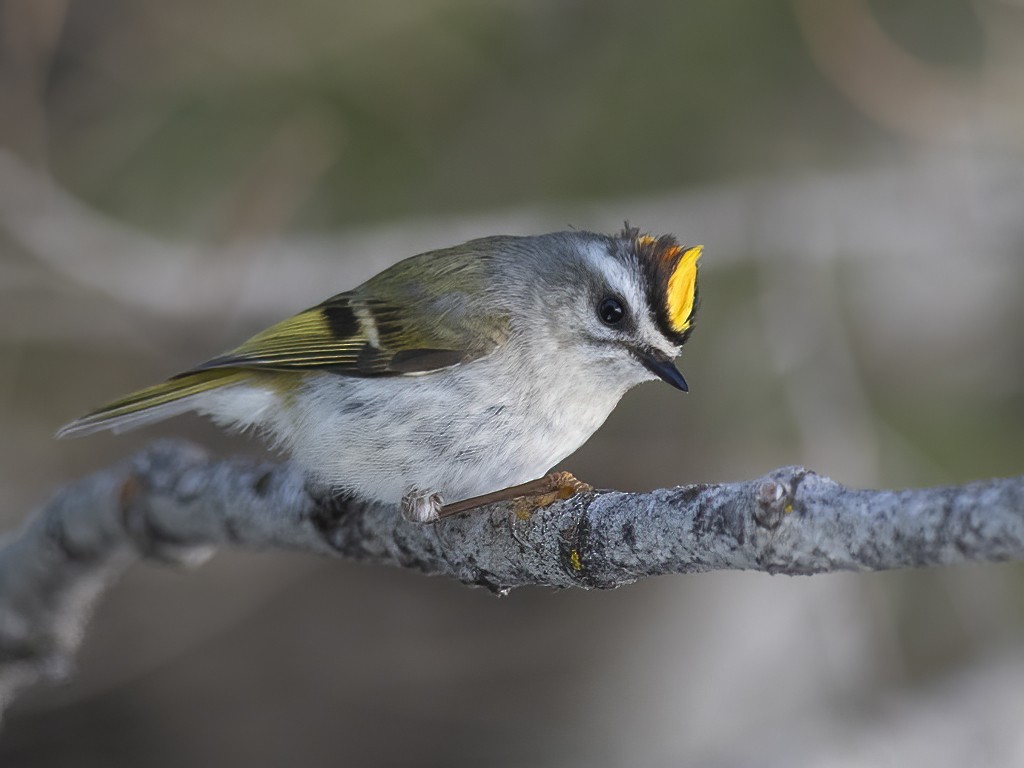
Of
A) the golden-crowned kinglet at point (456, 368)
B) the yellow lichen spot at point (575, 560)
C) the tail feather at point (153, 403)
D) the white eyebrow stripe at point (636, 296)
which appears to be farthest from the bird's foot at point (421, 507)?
the tail feather at point (153, 403)

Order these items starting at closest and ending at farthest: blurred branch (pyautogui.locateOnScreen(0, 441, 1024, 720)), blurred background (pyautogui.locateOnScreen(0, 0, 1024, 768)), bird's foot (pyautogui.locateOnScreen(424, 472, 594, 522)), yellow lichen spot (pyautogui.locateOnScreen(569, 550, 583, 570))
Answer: blurred branch (pyautogui.locateOnScreen(0, 441, 1024, 720)) → yellow lichen spot (pyautogui.locateOnScreen(569, 550, 583, 570)) → bird's foot (pyautogui.locateOnScreen(424, 472, 594, 522)) → blurred background (pyautogui.locateOnScreen(0, 0, 1024, 768))

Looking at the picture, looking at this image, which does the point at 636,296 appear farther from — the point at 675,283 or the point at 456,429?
the point at 456,429

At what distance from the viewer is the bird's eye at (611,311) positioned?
2.64m

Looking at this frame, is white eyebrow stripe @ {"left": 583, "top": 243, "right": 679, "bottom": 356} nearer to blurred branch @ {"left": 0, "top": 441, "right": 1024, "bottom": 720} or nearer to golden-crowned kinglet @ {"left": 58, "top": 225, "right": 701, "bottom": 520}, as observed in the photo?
golden-crowned kinglet @ {"left": 58, "top": 225, "right": 701, "bottom": 520}

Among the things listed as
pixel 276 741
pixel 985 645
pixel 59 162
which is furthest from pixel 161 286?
pixel 985 645

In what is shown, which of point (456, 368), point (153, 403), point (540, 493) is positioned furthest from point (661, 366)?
point (153, 403)

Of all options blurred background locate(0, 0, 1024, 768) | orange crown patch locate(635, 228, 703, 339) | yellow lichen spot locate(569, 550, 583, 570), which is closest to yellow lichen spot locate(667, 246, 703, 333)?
orange crown patch locate(635, 228, 703, 339)

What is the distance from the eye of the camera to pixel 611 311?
2666 millimetres

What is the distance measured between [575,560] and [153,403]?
1503mm

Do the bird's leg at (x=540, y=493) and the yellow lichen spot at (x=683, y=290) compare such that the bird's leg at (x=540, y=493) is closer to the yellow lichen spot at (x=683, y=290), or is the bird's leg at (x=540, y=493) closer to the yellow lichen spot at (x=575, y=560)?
the yellow lichen spot at (x=575, y=560)

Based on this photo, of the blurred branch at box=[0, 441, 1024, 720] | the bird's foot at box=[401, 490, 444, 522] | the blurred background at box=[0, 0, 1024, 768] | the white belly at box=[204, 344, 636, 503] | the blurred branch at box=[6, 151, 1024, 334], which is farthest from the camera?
the blurred background at box=[0, 0, 1024, 768]

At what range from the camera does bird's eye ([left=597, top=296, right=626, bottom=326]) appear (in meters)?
2.64

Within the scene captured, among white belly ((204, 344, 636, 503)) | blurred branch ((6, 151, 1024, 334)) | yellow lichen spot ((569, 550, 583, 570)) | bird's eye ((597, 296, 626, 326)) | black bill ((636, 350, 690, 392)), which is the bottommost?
yellow lichen spot ((569, 550, 583, 570))

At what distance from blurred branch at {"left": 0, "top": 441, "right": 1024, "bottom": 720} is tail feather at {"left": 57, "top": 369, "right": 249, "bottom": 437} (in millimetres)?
133
